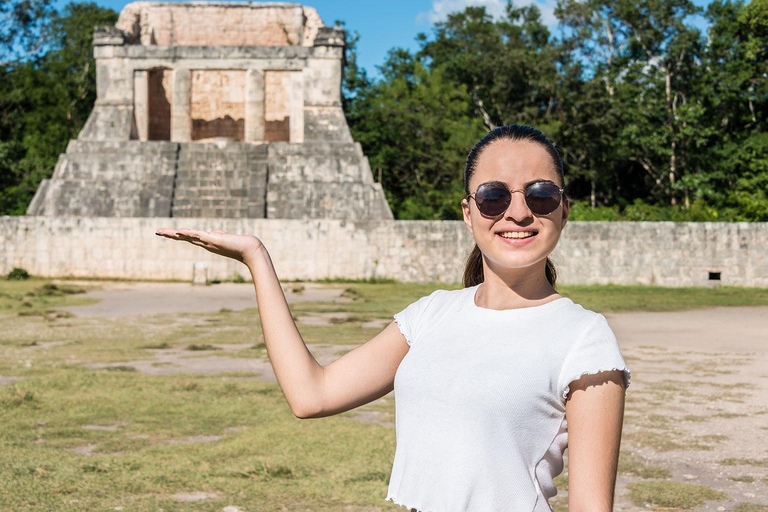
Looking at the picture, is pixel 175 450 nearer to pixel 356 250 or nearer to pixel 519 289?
pixel 519 289

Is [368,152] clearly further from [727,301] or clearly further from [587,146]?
[727,301]

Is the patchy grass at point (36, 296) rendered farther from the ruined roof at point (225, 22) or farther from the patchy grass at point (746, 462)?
the ruined roof at point (225, 22)

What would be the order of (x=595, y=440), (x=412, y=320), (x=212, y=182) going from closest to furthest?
(x=595, y=440) < (x=412, y=320) < (x=212, y=182)

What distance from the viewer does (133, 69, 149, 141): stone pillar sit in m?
25.1

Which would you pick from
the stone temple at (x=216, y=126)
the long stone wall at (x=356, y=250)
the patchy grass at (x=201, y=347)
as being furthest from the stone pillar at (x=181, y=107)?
the patchy grass at (x=201, y=347)

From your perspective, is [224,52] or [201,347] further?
[224,52]

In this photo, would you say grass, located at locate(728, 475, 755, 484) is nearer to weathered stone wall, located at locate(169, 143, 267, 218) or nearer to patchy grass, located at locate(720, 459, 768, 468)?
patchy grass, located at locate(720, 459, 768, 468)

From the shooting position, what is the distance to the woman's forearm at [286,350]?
2.08 metres

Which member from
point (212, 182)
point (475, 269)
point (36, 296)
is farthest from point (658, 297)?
point (475, 269)

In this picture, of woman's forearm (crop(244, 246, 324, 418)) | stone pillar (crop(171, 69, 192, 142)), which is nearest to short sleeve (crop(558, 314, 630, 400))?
woman's forearm (crop(244, 246, 324, 418))

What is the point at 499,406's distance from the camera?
1730 mm

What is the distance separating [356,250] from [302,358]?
1788 cm

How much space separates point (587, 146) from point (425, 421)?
31.8 m

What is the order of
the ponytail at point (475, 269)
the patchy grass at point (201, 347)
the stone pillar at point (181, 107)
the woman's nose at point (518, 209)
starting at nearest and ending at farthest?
the woman's nose at point (518, 209) → the ponytail at point (475, 269) → the patchy grass at point (201, 347) → the stone pillar at point (181, 107)
